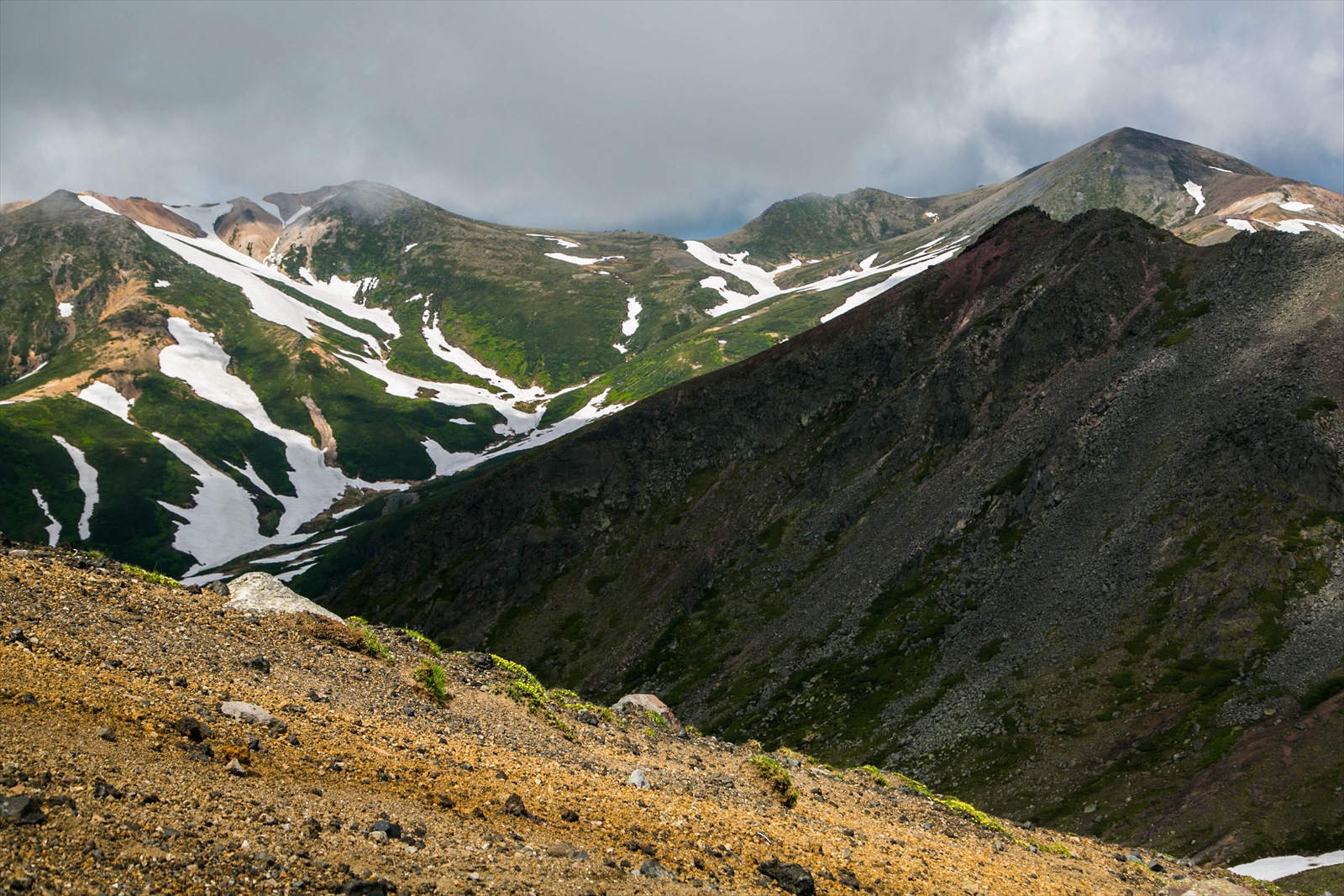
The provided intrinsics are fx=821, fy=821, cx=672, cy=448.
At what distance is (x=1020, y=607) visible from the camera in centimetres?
6869

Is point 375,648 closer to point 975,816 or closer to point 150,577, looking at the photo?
point 150,577

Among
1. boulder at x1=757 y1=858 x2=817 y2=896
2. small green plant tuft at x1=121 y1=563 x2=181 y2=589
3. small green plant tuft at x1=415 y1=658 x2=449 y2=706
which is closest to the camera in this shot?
boulder at x1=757 y1=858 x2=817 y2=896

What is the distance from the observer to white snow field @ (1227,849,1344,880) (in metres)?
35.4

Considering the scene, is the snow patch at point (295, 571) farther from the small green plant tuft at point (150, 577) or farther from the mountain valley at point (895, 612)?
the small green plant tuft at point (150, 577)

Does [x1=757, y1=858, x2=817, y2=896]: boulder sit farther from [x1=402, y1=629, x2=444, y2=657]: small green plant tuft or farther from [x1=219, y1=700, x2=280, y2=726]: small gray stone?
[x1=402, y1=629, x2=444, y2=657]: small green plant tuft

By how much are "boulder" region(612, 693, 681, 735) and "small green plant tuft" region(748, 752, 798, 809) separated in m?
5.23

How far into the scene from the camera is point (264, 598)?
20891 mm

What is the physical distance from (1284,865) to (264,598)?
4344 centimetres

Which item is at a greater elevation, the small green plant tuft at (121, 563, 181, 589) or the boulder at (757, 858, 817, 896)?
the small green plant tuft at (121, 563, 181, 589)

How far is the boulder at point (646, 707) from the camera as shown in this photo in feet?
83.1

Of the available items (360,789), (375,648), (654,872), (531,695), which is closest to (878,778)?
(531,695)

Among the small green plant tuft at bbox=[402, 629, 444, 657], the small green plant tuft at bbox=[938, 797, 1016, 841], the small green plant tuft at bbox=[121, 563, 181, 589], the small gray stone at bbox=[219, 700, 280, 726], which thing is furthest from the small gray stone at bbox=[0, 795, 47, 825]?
the small green plant tuft at bbox=[938, 797, 1016, 841]

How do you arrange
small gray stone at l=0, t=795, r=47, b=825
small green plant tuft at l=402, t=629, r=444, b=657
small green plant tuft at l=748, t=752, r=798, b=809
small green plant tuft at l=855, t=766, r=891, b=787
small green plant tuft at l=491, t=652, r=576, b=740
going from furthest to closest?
small green plant tuft at l=855, t=766, r=891, b=787
small green plant tuft at l=402, t=629, r=444, b=657
small green plant tuft at l=491, t=652, r=576, b=740
small green plant tuft at l=748, t=752, r=798, b=809
small gray stone at l=0, t=795, r=47, b=825

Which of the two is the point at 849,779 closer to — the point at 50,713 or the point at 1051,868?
the point at 1051,868
